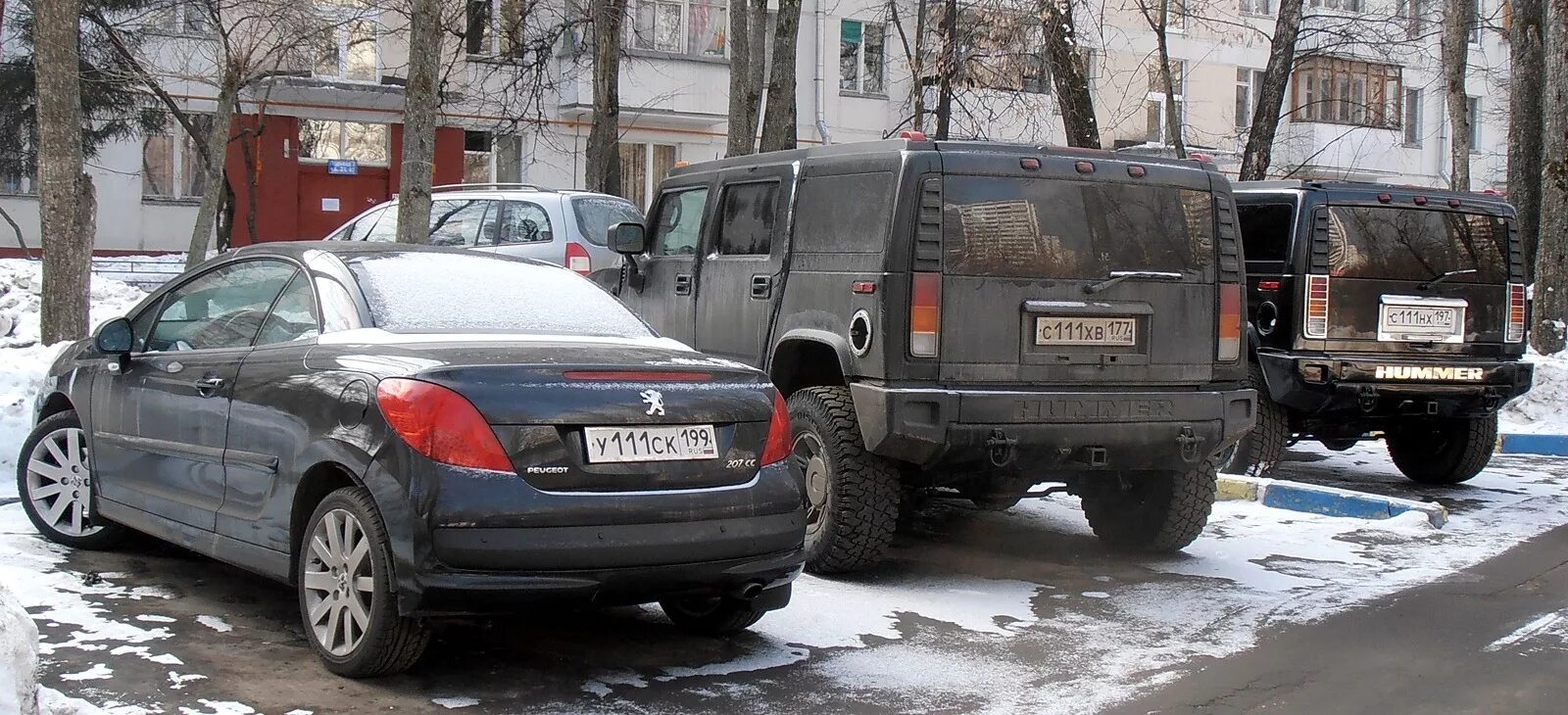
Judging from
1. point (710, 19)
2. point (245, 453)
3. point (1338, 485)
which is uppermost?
point (710, 19)

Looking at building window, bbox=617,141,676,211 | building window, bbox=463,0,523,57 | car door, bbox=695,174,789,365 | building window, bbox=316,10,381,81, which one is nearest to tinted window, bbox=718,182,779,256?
car door, bbox=695,174,789,365

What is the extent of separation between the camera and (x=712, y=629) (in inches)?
232

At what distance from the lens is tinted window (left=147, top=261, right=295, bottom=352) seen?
19.7 ft

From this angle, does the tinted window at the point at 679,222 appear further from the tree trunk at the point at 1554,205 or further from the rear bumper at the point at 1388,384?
the tree trunk at the point at 1554,205

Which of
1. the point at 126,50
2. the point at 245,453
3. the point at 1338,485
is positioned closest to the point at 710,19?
the point at 126,50

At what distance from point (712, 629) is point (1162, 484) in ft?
9.56

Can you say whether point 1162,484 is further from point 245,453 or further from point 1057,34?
point 1057,34

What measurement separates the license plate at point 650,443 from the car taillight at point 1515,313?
6867 mm

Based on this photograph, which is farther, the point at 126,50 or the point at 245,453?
the point at 126,50

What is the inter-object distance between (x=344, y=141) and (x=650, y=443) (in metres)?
25.9

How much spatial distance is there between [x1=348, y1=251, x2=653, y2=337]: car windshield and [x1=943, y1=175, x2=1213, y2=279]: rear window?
1.66 m

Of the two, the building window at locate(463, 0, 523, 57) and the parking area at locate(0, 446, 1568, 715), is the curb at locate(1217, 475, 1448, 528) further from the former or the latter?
the building window at locate(463, 0, 523, 57)

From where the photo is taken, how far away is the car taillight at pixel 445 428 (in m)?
4.76

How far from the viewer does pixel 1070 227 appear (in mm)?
7133
